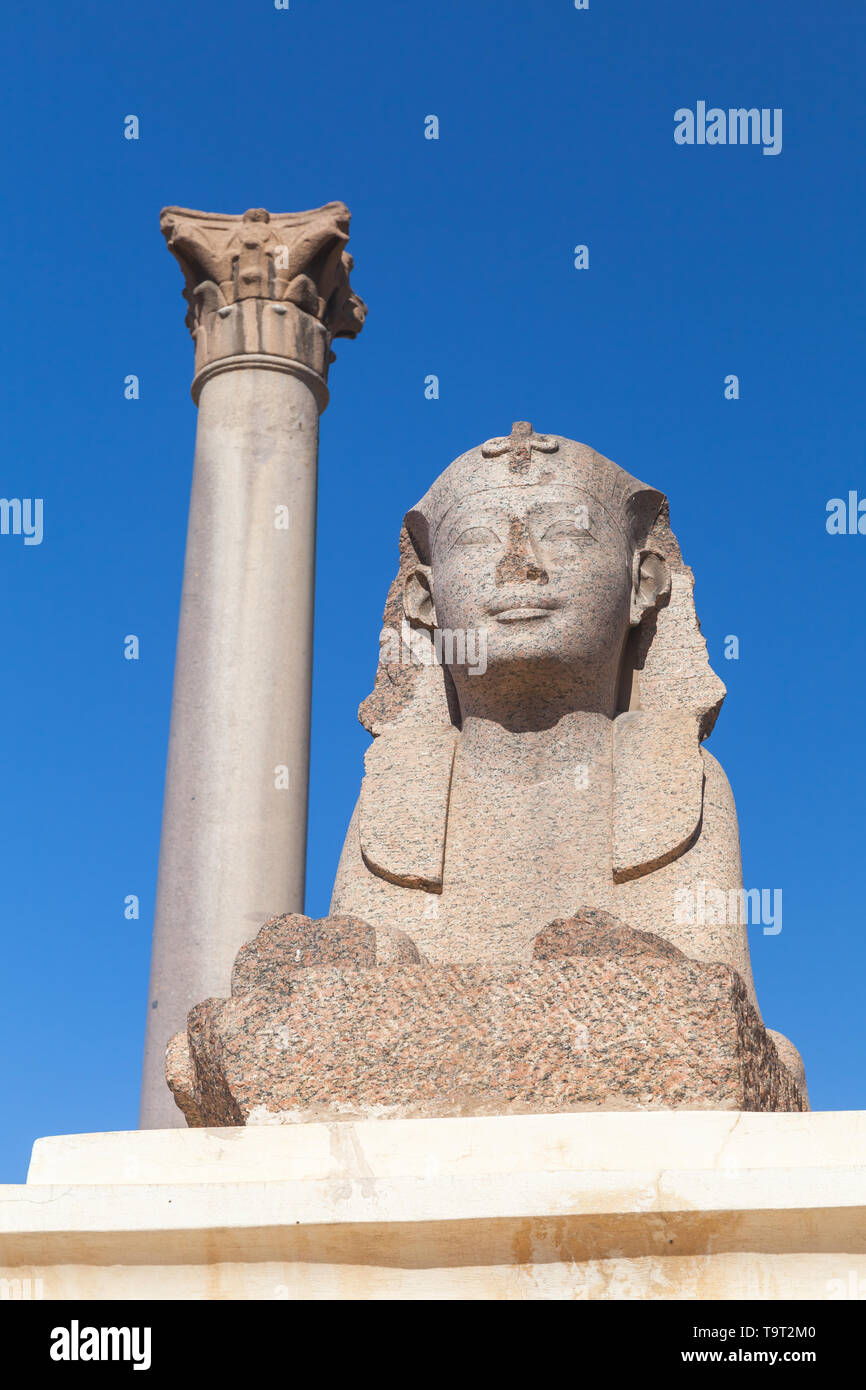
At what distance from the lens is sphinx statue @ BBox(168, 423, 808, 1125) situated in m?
3.88

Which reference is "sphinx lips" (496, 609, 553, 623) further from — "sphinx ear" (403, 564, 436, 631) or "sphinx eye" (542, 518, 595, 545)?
"sphinx ear" (403, 564, 436, 631)

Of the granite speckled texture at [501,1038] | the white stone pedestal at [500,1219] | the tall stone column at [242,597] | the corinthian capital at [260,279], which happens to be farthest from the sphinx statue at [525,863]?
the corinthian capital at [260,279]

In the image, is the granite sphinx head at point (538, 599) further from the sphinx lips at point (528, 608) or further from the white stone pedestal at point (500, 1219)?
the white stone pedestal at point (500, 1219)

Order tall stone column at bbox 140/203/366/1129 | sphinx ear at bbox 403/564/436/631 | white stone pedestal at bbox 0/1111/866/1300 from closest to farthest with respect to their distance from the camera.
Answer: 1. white stone pedestal at bbox 0/1111/866/1300
2. sphinx ear at bbox 403/564/436/631
3. tall stone column at bbox 140/203/366/1129

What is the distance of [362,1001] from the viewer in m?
4.00

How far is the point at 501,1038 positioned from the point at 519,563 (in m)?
2.09

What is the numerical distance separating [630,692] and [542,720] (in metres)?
0.50

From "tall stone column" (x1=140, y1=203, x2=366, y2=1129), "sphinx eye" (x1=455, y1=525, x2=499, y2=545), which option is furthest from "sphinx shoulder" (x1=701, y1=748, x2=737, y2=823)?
"tall stone column" (x1=140, y1=203, x2=366, y2=1129)

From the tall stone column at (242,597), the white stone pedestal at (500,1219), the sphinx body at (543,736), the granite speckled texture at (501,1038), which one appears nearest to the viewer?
the white stone pedestal at (500,1219)

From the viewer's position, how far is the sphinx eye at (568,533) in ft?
18.3

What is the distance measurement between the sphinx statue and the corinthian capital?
483 centimetres

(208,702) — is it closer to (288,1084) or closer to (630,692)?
(630,692)

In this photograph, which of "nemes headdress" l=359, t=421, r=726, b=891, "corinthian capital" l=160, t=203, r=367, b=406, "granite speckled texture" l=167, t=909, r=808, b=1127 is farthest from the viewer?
"corinthian capital" l=160, t=203, r=367, b=406

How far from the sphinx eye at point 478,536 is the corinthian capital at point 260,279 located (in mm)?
5311
